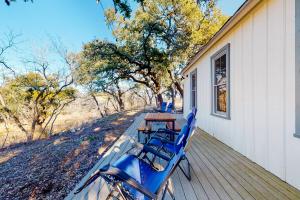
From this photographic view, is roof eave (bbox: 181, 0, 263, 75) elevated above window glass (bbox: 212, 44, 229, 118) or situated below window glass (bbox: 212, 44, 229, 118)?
above

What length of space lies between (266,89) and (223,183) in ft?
5.22

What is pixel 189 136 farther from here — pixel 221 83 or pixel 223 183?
pixel 221 83

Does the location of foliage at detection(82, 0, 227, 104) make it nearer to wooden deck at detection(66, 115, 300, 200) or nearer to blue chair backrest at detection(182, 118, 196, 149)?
wooden deck at detection(66, 115, 300, 200)

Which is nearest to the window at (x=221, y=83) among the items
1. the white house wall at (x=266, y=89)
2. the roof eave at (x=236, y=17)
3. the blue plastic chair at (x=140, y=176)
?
the white house wall at (x=266, y=89)

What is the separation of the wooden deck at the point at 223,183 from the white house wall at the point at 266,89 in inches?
7.4

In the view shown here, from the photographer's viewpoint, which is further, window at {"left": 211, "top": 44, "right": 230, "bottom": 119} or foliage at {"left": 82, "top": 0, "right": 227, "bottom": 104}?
foliage at {"left": 82, "top": 0, "right": 227, "bottom": 104}

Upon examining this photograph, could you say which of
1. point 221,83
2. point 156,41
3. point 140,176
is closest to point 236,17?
point 221,83

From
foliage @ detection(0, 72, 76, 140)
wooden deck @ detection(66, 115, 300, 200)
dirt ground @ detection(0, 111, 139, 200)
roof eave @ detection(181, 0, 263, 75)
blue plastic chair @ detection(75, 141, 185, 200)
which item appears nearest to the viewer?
blue plastic chair @ detection(75, 141, 185, 200)

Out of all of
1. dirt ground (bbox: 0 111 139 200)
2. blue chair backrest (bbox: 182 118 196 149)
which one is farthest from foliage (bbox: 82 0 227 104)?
blue chair backrest (bbox: 182 118 196 149)

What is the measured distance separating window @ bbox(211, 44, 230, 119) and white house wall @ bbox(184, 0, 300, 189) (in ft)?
0.58

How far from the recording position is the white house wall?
2590 mm

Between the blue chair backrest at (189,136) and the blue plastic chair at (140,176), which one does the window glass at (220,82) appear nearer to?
the blue chair backrest at (189,136)

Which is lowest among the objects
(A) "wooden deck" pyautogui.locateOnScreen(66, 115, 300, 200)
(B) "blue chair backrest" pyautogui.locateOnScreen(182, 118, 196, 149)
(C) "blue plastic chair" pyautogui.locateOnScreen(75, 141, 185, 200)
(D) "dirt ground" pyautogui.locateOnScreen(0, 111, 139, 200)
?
(D) "dirt ground" pyautogui.locateOnScreen(0, 111, 139, 200)

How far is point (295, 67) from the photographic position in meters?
2.46
